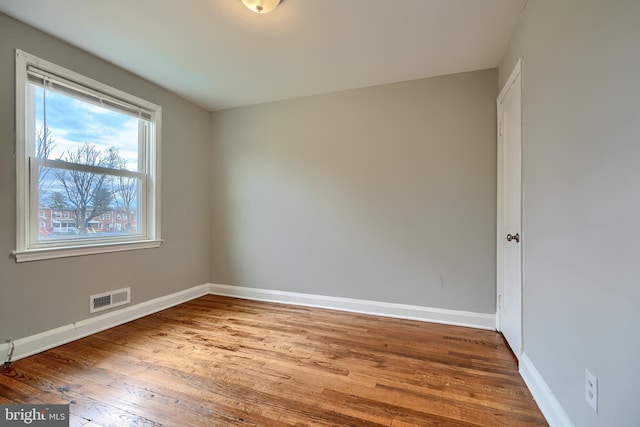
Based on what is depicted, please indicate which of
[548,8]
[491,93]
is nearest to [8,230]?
[548,8]

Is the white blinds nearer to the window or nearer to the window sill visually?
the window

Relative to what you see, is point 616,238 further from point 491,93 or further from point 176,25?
point 176,25

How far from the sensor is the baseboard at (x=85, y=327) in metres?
2.00

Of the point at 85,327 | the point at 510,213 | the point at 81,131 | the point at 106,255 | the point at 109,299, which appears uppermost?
the point at 81,131

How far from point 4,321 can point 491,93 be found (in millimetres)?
4479

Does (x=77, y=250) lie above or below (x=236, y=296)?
above

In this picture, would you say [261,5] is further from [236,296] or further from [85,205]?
[236,296]

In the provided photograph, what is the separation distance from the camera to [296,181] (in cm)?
335

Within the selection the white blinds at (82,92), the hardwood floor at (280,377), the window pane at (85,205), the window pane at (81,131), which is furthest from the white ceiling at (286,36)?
the hardwood floor at (280,377)

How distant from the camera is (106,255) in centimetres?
258

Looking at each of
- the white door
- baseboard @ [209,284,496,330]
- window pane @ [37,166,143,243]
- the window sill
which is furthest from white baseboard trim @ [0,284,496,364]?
window pane @ [37,166,143,243]

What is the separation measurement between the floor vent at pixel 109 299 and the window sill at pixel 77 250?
0.41 metres

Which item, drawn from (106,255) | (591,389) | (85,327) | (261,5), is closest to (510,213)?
(591,389)

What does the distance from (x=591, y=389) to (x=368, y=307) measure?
205 cm
